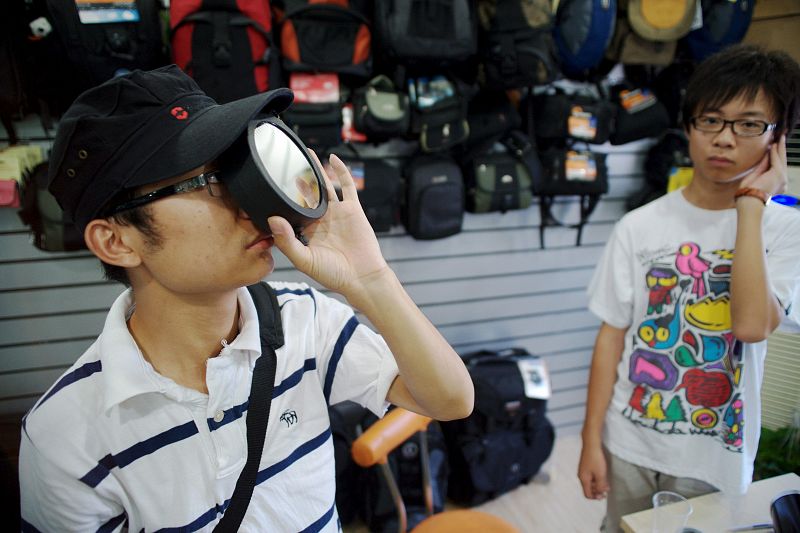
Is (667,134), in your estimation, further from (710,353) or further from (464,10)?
(710,353)

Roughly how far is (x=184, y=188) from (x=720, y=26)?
2826mm

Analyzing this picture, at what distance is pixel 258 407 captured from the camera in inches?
36.3

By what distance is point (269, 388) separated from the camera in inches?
37.0

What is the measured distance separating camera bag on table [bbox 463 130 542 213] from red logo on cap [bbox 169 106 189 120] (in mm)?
1870

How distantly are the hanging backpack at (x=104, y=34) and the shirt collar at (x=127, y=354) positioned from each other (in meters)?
1.28

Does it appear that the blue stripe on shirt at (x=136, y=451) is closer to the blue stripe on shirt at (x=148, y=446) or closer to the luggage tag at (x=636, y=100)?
the blue stripe on shirt at (x=148, y=446)

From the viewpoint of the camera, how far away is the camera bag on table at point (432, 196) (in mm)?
2365

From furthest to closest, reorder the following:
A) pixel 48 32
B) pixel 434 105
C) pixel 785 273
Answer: pixel 434 105 < pixel 48 32 < pixel 785 273

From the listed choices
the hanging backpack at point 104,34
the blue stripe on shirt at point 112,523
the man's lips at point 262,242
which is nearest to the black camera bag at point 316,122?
the hanging backpack at point 104,34

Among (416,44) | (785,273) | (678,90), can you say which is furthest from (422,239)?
(678,90)

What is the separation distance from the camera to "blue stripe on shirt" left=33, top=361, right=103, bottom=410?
2.79 ft

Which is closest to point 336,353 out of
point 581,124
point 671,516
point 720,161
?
point 671,516

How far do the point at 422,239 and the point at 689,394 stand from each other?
1.41m

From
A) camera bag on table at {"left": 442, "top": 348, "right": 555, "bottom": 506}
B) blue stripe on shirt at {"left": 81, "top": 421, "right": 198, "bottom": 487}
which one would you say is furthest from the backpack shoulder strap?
camera bag on table at {"left": 442, "top": 348, "right": 555, "bottom": 506}
